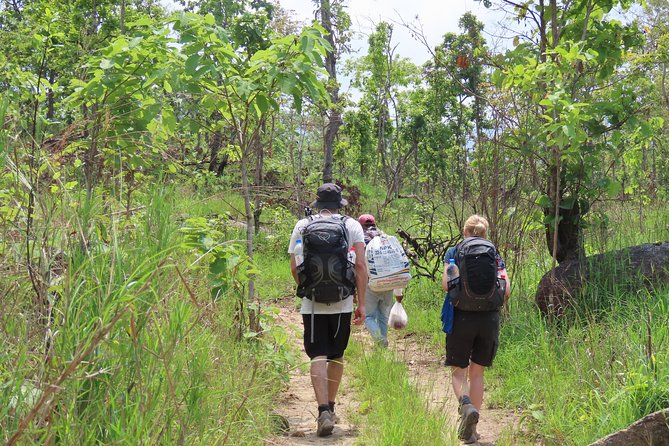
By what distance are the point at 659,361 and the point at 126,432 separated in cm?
334

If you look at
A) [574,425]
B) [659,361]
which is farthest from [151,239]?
[659,361]

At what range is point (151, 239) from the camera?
349 cm

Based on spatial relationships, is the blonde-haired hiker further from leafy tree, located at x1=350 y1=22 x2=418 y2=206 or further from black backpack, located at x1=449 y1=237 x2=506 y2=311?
leafy tree, located at x1=350 y1=22 x2=418 y2=206

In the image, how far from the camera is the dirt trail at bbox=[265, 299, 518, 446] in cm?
466

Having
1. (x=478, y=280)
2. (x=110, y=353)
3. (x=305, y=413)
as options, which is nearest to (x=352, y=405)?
(x=305, y=413)

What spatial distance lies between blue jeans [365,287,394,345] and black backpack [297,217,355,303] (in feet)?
8.81

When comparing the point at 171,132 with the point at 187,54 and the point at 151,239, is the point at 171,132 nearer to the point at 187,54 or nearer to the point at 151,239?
the point at 187,54

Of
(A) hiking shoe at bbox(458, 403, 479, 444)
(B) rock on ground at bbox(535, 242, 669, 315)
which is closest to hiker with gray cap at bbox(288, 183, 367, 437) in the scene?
(A) hiking shoe at bbox(458, 403, 479, 444)

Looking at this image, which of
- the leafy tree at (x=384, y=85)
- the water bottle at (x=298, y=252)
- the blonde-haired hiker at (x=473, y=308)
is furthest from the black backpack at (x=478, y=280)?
the leafy tree at (x=384, y=85)

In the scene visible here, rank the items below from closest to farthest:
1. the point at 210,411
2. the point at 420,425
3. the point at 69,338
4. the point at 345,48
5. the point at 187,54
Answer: the point at 69,338
the point at 210,411
the point at 420,425
the point at 187,54
the point at 345,48

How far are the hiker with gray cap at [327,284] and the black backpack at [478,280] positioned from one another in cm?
74

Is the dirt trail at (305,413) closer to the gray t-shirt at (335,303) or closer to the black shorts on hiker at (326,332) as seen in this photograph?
the black shorts on hiker at (326,332)

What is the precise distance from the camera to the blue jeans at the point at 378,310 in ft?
24.4

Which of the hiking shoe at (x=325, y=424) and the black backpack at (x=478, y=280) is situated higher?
the black backpack at (x=478, y=280)
